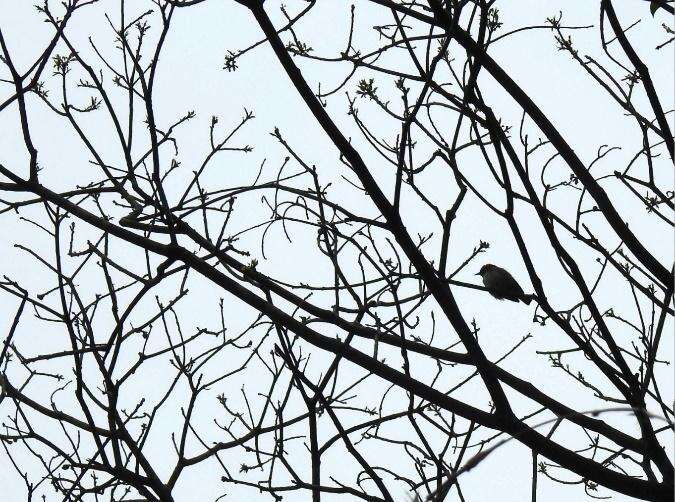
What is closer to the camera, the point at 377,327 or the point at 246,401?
the point at 377,327

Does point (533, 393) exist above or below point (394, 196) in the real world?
below

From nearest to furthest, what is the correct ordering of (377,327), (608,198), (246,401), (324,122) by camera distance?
1. (324,122)
2. (377,327)
3. (608,198)
4. (246,401)

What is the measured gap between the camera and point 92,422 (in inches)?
119

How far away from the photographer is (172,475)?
3203 mm

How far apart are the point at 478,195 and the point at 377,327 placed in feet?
1.88

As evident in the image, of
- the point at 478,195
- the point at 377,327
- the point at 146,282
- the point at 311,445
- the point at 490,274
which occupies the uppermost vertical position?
the point at 490,274

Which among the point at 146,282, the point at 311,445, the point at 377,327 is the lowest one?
the point at 311,445

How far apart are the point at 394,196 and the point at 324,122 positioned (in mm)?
317

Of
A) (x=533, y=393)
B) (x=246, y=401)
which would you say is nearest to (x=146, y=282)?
(x=246, y=401)

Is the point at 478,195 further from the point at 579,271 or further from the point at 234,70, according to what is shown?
the point at 234,70

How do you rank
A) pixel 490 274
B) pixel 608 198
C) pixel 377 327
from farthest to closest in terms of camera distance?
pixel 490 274
pixel 608 198
pixel 377 327

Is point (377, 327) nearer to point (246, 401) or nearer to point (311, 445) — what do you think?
point (311, 445)

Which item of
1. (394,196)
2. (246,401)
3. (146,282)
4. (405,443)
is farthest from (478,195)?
(246,401)

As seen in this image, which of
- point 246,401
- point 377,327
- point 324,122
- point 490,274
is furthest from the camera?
point 490,274
